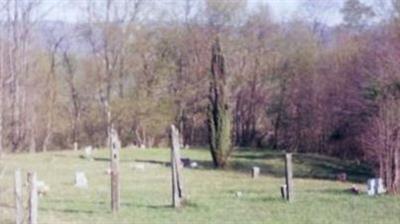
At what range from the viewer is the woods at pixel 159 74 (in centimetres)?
4584

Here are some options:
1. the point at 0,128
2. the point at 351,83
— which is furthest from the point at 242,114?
the point at 0,128

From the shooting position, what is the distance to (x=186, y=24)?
163 feet

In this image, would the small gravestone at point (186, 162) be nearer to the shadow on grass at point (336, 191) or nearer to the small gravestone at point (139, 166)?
the small gravestone at point (139, 166)

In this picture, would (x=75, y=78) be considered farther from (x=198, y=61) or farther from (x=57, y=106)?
(x=198, y=61)

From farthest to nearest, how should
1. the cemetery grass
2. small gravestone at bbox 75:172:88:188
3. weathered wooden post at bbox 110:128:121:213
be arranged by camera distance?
small gravestone at bbox 75:172:88:188
weathered wooden post at bbox 110:128:121:213
the cemetery grass

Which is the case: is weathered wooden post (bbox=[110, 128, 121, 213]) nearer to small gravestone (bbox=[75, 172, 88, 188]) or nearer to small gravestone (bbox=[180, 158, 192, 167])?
small gravestone (bbox=[75, 172, 88, 188])

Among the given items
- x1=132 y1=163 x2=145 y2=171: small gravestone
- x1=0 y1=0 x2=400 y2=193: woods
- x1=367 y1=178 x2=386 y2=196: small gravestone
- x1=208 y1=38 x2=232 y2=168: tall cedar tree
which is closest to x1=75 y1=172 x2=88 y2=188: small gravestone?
x1=132 y1=163 x2=145 y2=171: small gravestone

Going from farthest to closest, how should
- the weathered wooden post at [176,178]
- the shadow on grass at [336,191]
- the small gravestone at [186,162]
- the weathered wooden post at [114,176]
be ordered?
the small gravestone at [186,162]
the shadow on grass at [336,191]
the weathered wooden post at [176,178]
the weathered wooden post at [114,176]

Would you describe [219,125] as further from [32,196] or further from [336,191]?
[32,196]

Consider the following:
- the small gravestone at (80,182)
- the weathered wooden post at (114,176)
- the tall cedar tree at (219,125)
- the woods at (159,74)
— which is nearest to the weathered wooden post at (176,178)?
the weathered wooden post at (114,176)

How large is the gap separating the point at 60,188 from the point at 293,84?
2644cm

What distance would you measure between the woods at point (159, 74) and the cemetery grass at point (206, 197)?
13240mm

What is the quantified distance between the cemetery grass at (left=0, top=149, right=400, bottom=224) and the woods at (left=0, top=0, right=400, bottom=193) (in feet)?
43.4

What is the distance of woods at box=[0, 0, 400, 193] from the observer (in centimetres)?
4584
